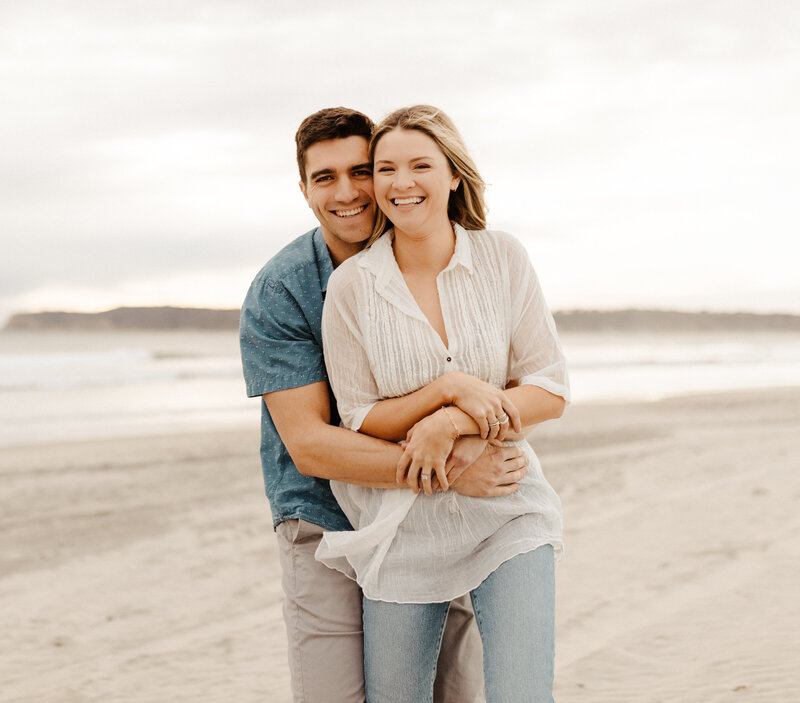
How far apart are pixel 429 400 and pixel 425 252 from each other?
22.2 inches

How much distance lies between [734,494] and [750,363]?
24.3 metres

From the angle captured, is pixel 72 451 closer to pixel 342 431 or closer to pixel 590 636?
pixel 590 636

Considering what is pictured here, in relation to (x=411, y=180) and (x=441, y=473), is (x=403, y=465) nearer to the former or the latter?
(x=441, y=473)

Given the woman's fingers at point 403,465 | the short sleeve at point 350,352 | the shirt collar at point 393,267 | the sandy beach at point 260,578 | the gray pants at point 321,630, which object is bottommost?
the sandy beach at point 260,578

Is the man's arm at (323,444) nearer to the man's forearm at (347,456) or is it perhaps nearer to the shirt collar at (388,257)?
the man's forearm at (347,456)

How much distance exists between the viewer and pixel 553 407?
2814mm

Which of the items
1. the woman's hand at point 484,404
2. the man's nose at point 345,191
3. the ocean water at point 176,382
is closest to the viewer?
the woman's hand at point 484,404

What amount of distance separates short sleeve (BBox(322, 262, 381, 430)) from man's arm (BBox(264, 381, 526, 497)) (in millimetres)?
95

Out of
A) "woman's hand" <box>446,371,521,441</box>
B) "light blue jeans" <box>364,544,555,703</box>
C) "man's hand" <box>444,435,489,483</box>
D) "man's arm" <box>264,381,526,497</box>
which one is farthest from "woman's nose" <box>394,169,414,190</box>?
"light blue jeans" <box>364,544,555,703</box>

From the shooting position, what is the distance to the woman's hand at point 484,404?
261cm

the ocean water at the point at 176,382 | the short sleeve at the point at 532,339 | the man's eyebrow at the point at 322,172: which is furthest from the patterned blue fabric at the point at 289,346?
the ocean water at the point at 176,382

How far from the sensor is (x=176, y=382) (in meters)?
23.7

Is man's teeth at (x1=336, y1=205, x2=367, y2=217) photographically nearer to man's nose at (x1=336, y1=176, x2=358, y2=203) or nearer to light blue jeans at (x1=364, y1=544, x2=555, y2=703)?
man's nose at (x1=336, y1=176, x2=358, y2=203)

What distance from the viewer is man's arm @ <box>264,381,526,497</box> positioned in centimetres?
275
